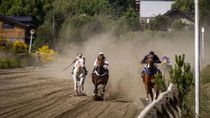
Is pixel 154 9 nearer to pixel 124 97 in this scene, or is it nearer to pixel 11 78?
pixel 11 78

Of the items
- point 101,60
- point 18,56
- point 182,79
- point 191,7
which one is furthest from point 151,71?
point 191,7

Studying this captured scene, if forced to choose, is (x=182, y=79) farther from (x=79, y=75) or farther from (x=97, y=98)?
(x=79, y=75)

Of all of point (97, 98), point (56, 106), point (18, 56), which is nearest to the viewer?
point (56, 106)

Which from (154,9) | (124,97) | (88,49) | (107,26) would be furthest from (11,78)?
(154,9)

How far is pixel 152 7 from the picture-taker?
116062 mm

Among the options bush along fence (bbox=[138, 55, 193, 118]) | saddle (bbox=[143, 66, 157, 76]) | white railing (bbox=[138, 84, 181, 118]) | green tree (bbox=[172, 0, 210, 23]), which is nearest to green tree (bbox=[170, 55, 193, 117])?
bush along fence (bbox=[138, 55, 193, 118])

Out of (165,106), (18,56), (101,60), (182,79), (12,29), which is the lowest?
(18,56)

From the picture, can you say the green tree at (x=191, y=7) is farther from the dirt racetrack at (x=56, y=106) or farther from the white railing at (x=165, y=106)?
the white railing at (x=165, y=106)

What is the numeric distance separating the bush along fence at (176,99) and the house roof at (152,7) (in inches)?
3753

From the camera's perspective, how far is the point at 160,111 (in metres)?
12.5

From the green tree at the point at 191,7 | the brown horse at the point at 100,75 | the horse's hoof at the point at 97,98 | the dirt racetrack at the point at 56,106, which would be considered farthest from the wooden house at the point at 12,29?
the horse's hoof at the point at 97,98

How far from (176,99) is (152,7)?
100 metres

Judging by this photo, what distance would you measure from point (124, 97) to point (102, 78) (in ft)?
8.16

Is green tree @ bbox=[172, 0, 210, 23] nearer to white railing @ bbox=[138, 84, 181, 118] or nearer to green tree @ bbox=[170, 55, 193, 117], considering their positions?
green tree @ bbox=[170, 55, 193, 117]
